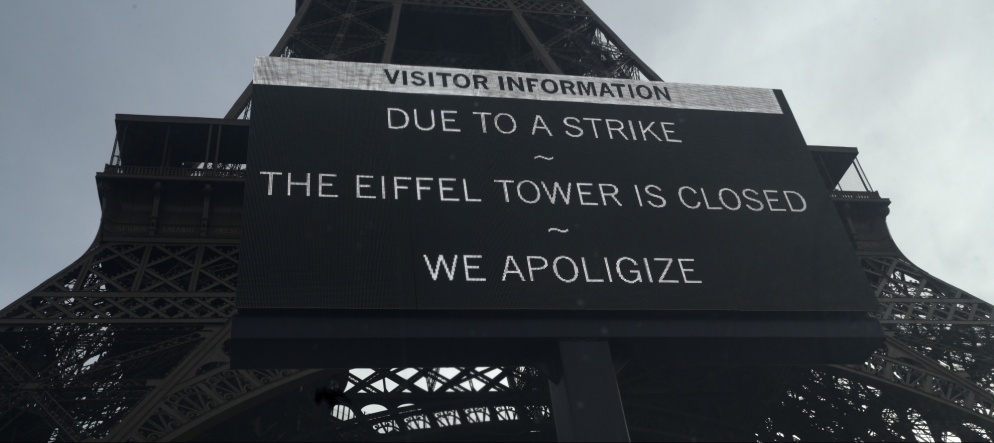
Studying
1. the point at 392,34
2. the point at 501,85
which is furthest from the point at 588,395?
the point at 392,34

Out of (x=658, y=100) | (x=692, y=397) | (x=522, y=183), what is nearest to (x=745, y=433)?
(x=692, y=397)

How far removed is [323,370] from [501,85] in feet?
20.2

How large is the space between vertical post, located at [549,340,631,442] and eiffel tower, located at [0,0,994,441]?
13.1 inches

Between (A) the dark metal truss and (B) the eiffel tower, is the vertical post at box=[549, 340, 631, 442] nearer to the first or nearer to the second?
(B) the eiffel tower

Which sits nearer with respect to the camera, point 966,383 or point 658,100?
point 658,100

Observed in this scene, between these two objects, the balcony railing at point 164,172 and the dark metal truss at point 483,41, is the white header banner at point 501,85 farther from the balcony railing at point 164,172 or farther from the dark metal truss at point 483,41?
the dark metal truss at point 483,41

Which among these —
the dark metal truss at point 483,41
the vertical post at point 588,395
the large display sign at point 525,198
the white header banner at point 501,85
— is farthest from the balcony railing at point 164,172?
the vertical post at point 588,395

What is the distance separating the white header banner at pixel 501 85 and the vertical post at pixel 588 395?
398 centimetres

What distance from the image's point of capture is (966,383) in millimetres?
16391

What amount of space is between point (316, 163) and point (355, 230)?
3.74ft

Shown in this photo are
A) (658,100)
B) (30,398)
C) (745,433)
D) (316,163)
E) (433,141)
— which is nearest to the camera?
(316,163)

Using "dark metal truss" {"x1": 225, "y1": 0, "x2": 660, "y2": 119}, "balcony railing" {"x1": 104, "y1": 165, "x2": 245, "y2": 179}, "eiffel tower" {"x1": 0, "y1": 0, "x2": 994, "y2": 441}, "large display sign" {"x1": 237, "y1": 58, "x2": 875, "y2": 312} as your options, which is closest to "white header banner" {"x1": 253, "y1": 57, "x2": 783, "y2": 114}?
"large display sign" {"x1": 237, "y1": 58, "x2": 875, "y2": 312}

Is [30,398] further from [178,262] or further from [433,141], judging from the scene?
[433,141]

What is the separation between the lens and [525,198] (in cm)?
1023
